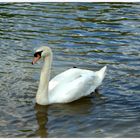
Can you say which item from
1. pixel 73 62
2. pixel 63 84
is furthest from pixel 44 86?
pixel 73 62

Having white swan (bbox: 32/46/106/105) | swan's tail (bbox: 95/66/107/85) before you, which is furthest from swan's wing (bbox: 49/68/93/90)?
swan's tail (bbox: 95/66/107/85)

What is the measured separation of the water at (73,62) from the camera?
9.52 m

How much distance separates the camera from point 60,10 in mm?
18234

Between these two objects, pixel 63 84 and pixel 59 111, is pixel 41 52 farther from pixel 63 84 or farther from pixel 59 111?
pixel 59 111

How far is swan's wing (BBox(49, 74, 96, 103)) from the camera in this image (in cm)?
1091

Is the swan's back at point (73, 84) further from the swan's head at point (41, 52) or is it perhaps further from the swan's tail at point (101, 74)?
Answer: the swan's head at point (41, 52)

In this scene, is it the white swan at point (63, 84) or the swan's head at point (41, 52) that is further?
the white swan at point (63, 84)

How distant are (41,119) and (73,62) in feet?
11.4

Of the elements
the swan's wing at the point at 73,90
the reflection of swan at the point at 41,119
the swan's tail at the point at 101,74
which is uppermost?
the swan's tail at the point at 101,74

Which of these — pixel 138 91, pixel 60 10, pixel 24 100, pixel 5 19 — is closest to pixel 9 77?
pixel 24 100

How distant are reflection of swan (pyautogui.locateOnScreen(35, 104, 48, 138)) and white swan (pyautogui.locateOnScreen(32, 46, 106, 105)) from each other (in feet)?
0.57

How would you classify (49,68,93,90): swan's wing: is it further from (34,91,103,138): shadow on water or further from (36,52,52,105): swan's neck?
(34,91,103,138): shadow on water

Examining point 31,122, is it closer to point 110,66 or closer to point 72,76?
point 72,76

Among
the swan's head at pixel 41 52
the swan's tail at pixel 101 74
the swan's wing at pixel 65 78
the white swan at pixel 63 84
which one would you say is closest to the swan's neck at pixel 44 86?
the white swan at pixel 63 84
